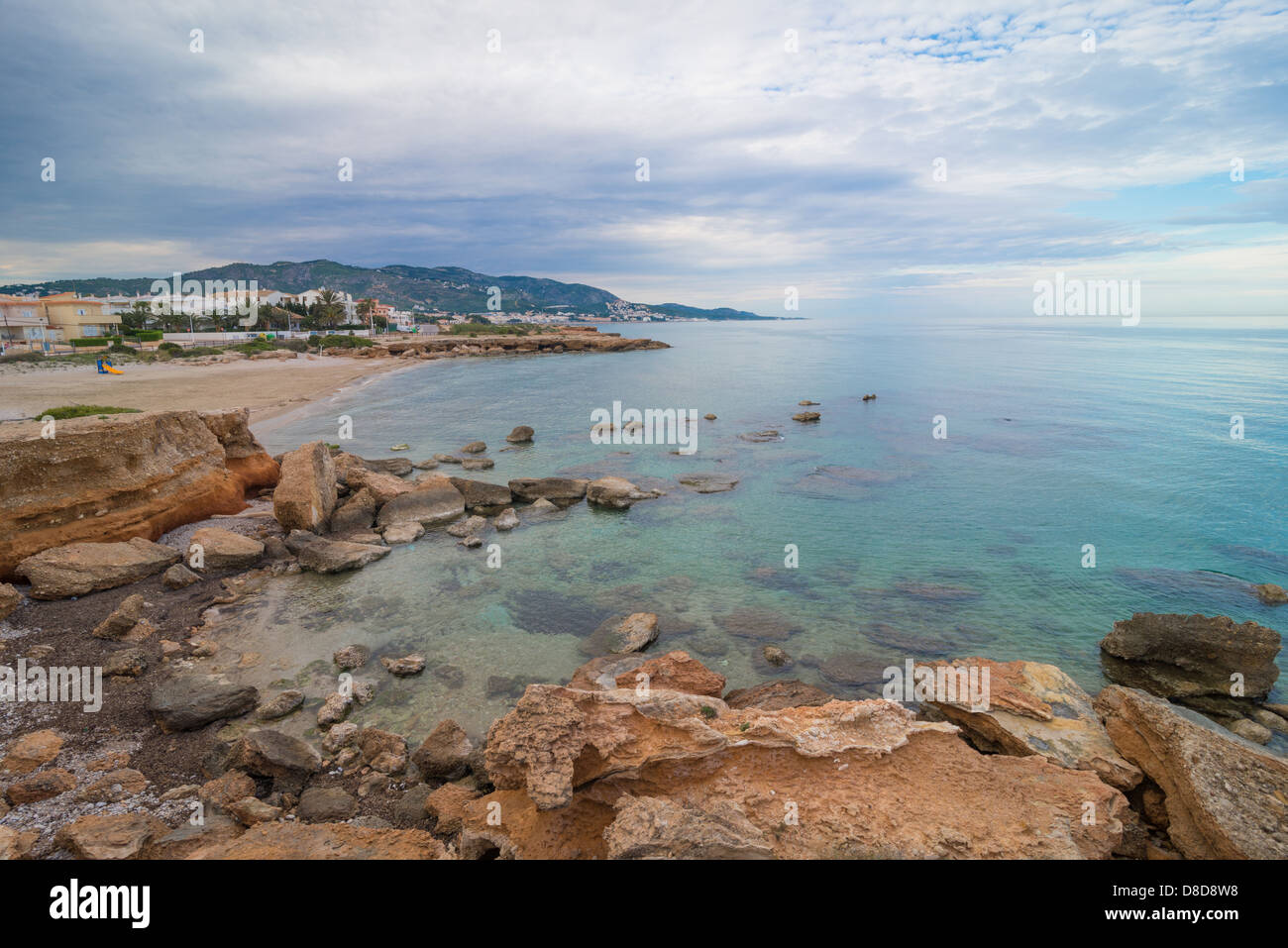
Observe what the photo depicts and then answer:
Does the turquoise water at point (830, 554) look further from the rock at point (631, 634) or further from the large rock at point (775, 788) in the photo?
the large rock at point (775, 788)

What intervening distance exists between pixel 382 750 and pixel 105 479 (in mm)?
11686

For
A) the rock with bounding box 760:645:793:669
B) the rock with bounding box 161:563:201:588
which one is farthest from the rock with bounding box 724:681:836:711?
the rock with bounding box 161:563:201:588

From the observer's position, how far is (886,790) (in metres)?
6.25

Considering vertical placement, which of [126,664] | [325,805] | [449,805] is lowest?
[325,805]

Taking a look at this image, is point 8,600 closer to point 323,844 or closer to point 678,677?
point 323,844

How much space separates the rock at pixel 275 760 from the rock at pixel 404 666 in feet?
9.47

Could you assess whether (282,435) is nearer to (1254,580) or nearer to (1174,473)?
(1254,580)

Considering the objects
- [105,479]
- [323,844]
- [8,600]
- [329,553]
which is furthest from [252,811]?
[105,479]

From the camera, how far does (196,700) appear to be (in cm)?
943

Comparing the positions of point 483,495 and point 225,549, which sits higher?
point 483,495

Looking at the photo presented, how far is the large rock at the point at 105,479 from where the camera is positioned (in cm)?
1323

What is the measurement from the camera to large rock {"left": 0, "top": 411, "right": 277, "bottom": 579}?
13.2 meters

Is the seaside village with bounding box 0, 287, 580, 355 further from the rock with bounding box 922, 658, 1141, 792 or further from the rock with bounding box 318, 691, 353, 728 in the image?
the rock with bounding box 922, 658, 1141, 792

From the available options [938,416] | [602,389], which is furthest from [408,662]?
[602,389]
